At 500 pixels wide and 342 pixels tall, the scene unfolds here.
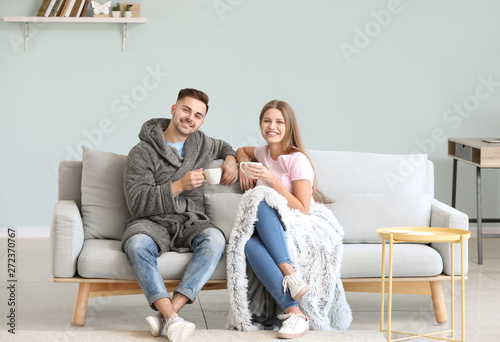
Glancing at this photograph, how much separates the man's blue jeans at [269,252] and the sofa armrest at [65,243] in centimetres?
70

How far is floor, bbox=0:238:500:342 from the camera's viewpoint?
296cm

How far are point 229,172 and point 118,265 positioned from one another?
71 centimetres

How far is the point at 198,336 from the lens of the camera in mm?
Answer: 2645

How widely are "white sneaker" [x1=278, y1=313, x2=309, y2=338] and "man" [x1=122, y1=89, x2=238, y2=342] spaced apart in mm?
343

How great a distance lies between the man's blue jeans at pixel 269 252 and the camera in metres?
2.68

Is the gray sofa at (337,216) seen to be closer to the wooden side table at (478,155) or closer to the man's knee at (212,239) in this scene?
the man's knee at (212,239)

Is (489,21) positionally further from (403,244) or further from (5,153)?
(5,153)

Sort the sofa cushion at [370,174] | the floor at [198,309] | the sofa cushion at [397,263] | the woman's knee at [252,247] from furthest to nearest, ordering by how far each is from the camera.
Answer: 1. the sofa cushion at [370,174]
2. the floor at [198,309]
3. the sofa cushion at [397,263]
4. the woman's knee at [252,247]

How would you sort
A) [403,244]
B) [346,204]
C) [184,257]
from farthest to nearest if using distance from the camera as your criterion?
[346,204] < [403,244] < [184,257]

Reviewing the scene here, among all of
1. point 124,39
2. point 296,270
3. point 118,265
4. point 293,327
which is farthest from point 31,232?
point 293,327

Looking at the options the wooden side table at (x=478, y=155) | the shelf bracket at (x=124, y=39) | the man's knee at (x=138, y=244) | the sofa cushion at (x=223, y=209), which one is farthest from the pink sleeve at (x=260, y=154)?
the shelf bracket at (x=124, y=39)

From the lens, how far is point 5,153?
484cm

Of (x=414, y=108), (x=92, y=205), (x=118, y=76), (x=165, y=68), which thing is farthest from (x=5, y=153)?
(x=414, y=108)

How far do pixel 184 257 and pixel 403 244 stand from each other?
96 centimetres
